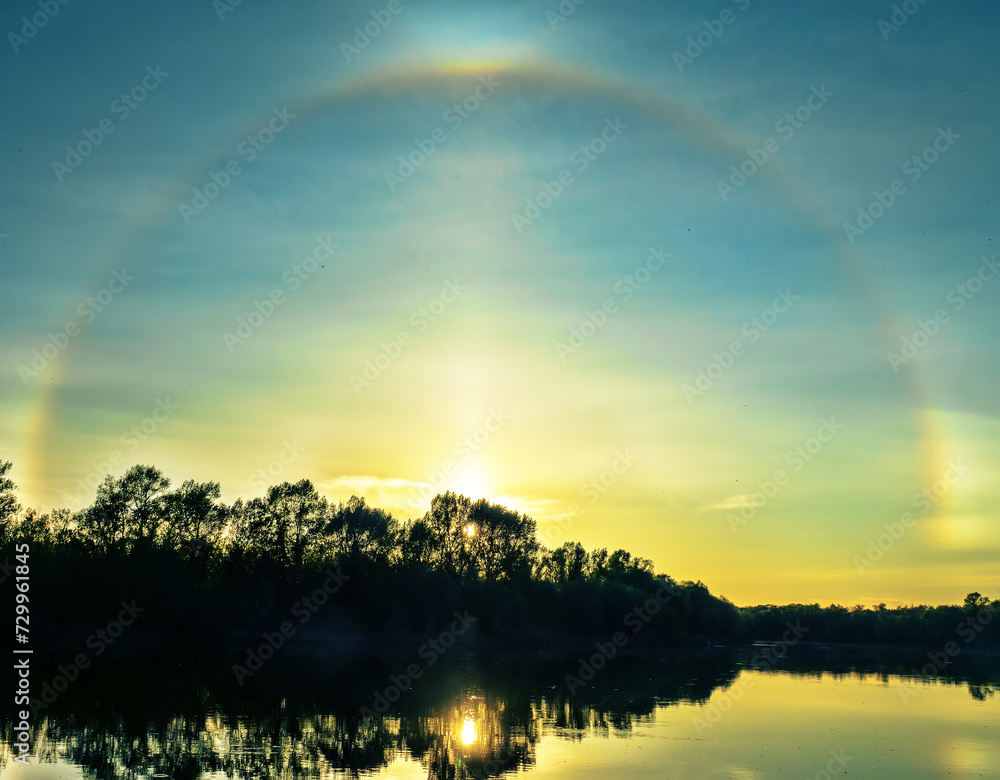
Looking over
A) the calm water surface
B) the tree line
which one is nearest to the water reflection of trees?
the calm water surface

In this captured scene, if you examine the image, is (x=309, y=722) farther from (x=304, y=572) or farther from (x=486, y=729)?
(x=304, y=572)

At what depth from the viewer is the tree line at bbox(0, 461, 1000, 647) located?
8750cm

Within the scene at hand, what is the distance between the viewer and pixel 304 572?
354ft

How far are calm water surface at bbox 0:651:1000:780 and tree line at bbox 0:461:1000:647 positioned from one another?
78.8 feet

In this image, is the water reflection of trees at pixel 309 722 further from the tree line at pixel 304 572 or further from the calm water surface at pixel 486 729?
the tree line at pixel 304 572

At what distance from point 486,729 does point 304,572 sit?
76665 mm

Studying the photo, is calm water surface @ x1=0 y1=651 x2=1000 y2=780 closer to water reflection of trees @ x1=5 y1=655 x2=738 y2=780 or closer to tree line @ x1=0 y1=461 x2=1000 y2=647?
water reflection of trees @ x1=5 y1=655 x2=738 y2=780

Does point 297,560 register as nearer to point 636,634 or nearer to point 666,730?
point 636,634

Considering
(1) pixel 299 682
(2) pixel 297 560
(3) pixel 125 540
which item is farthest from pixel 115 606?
(1) pixel 299 682

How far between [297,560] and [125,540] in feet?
74.3

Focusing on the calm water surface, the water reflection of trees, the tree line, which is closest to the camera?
the water reflection of trees

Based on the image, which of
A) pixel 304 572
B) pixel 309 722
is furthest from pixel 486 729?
pixel 304 572

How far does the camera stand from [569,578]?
163 m

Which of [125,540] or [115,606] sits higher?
[125,540]
